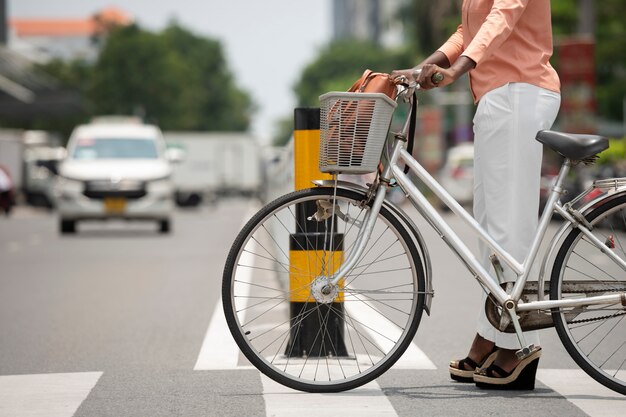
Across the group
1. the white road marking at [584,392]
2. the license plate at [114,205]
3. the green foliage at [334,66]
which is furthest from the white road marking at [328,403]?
the green foliage at [334,66]

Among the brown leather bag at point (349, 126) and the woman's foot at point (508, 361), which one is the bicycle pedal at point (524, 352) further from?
the brown leather bag at point (349, 126)

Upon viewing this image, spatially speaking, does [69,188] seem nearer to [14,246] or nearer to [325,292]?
[14,246]

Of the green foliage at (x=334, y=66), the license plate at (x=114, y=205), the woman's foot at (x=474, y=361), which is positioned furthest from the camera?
the green foliage at (x=334, y=66)

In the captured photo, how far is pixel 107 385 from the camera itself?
6.36 metres

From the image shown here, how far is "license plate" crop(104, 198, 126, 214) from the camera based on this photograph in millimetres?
22614

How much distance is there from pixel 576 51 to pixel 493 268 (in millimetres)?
25411

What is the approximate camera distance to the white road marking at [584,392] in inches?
218

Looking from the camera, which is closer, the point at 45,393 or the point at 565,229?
the point at 565,229

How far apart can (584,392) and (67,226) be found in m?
18.9

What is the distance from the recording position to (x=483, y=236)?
19.3 feet

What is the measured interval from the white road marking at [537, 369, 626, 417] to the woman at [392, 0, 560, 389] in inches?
8.3

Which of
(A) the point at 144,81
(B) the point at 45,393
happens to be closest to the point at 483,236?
(B) the point at 45,393

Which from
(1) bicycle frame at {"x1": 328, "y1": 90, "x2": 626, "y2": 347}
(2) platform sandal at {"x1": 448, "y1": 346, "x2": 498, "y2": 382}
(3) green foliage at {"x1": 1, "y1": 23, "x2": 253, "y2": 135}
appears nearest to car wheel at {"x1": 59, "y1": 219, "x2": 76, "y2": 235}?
(2) platform sandal at {"x1": 448, "y1": 346, "x2": 498, "y2": 382}

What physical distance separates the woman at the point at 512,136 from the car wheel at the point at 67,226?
723 inches
